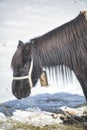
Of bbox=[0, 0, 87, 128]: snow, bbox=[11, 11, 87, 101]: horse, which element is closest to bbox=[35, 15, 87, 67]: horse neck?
bbox=[11, 11, 87, 101]: horse

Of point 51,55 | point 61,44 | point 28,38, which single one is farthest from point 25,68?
point 28,38

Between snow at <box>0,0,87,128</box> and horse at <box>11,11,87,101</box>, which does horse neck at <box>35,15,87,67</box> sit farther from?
snow at <box>0,0,87,128</box>

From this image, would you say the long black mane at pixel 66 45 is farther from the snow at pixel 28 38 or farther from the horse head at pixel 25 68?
the snow at pixel 28 38

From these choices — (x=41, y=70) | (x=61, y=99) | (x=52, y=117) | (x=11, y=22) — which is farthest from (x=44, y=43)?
(x=11, y=22)

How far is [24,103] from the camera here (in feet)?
15.4

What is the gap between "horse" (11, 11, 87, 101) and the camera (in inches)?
150

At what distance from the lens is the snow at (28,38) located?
4.46 metres

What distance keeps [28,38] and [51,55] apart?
2117 millimetres

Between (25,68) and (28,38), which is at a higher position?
(28,38)

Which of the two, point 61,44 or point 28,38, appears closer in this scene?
point 61,44

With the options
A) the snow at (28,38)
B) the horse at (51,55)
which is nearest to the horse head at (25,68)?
the horse at (51,55)

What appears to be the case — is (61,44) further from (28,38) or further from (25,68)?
(28,38)

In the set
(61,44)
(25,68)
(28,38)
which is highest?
(28,38)

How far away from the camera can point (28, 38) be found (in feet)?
19.7
